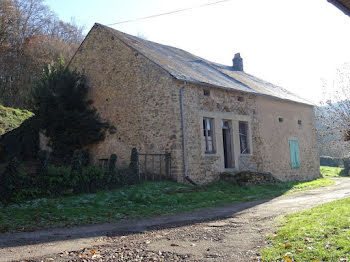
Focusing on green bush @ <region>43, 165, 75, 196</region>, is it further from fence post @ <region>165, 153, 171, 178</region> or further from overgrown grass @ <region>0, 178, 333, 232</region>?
fence post @ <region>165, 153, 171, 178</region>

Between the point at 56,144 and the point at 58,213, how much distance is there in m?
8.37

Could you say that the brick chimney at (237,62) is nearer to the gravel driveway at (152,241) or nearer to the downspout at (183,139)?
the downspout at (183,139)

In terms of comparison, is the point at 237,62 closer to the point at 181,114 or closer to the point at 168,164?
the point at 181,114

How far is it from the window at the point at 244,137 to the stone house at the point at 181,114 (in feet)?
0.15

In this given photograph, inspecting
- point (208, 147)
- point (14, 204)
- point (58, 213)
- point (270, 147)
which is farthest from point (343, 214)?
point (270, 147)

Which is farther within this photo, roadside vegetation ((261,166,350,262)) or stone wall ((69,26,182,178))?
stone wall ((69,26,182,178))

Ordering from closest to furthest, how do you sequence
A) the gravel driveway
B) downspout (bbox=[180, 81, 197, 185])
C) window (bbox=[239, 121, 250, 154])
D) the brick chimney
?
the gravel driveway
downspout (bbox=[180, 81, 197, 185])
window (bbox=[239, 121, 250, 154])
the brick chimney

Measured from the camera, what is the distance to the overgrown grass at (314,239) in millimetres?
4234

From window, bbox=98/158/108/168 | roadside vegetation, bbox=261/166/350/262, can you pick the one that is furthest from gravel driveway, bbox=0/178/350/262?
window, bbox=98/158/108/168

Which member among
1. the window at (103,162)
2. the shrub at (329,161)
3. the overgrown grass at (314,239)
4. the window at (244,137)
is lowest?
the overgrown grass at (314,239)

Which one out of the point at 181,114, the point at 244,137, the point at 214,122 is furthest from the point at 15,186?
the point at 244,137

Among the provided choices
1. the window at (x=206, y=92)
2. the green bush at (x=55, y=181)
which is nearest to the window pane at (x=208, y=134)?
the window at (x=206, y=92)

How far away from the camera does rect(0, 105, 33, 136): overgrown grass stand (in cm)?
1831

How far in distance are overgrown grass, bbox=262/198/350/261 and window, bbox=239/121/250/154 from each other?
9877 millimetres
